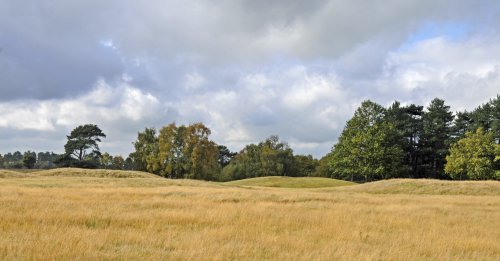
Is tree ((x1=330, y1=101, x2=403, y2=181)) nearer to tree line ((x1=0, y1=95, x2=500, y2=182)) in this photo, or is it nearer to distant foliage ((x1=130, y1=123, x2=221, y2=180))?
tree line ((x1=0, y1=95, x2=500, y2=182))

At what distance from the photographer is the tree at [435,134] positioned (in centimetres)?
8812

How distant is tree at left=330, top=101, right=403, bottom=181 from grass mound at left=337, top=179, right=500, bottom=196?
27188mm

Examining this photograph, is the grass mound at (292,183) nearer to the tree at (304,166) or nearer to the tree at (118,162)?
the tree at (304,166)

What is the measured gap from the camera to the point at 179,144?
82750 mm

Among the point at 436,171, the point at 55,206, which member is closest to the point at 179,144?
the point at 436,171

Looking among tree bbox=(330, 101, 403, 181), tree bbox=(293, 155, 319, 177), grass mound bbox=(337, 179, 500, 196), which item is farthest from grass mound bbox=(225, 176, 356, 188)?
tree bbox=(293, 155, 319, 177)

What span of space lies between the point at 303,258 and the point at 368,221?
866 cm

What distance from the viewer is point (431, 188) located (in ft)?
144

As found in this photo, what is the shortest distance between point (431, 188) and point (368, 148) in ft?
105

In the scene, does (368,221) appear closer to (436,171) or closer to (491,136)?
(491,136)

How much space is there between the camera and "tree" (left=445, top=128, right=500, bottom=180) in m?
70.6

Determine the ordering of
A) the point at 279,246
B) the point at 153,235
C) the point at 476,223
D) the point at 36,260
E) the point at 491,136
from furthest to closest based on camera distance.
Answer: the point at 491,136, the point at 476,223, the point at 153,235, the point at 279,246, the point at 36,260

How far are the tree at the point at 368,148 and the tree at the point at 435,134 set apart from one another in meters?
12.2

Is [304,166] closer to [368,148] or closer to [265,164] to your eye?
[265,164]
